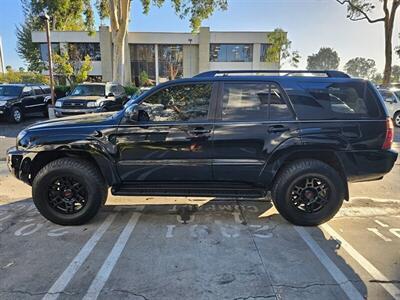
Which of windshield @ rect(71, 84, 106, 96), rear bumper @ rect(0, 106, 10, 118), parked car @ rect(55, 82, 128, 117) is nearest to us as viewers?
parked car @ rect(55, 82, 128, 117)

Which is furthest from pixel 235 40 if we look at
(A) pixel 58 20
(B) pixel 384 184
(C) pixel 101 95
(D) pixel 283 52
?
(B) pixel 384 184

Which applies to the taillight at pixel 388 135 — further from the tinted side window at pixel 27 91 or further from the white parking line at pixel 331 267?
the tinted side window at pixel 27 91

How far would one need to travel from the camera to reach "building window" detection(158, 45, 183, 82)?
35.8m

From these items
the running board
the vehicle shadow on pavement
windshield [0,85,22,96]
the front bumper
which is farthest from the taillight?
windshield [0,85,22,96]

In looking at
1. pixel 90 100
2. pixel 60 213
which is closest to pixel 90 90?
pixel 90 100

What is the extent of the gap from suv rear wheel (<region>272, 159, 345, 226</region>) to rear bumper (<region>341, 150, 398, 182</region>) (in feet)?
0.58

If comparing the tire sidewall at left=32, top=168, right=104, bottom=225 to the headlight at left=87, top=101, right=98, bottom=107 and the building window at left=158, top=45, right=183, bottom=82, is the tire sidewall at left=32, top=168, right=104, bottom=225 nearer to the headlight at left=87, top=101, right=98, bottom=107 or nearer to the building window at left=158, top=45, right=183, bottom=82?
the headlight at left=87, top=101, right=98, bottom=107

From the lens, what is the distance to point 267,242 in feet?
12.1

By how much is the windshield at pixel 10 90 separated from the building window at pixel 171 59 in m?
23.4

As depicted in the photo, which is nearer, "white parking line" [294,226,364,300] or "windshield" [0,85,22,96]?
"white parking line" [294,226,364,300]

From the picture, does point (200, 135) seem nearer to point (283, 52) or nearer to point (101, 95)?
point (101, 95)

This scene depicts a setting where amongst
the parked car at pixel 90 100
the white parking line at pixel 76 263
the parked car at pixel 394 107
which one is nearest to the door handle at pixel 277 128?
the white parking line at pixel 76 263

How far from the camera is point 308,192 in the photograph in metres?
4.07

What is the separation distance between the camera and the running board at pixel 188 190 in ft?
13.2
